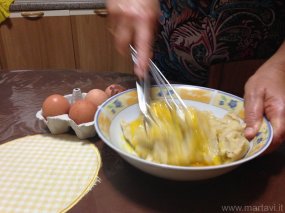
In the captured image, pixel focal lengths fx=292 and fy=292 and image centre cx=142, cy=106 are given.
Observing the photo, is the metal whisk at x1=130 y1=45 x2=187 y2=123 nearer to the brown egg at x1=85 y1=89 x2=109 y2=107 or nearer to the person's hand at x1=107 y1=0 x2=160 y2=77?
the person's hand at x1=107 y1=0 x2=160 y2=77

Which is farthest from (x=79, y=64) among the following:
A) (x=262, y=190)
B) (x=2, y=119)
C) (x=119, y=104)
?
(x=262, y=190)

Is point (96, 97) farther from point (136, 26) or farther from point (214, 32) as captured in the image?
point (214, 32)

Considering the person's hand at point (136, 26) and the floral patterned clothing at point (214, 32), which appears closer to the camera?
the person's hand at point (136, 26)

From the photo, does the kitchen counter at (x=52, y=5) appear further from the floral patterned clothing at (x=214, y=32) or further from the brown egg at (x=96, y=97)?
the brown egg at (x=96, y=97)

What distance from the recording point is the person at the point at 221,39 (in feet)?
1.96

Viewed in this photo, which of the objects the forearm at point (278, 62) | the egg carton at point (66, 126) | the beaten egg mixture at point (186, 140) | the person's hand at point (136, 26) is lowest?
the egg carton at point (66, 126)

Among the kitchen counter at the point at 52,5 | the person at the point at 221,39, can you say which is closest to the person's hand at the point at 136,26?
the person at the point at 221,39

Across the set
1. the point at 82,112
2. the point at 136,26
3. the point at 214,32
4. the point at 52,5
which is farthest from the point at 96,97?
the point at 52,5

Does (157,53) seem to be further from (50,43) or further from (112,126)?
(50,43)

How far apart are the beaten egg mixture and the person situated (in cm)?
7

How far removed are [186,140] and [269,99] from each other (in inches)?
8.9
